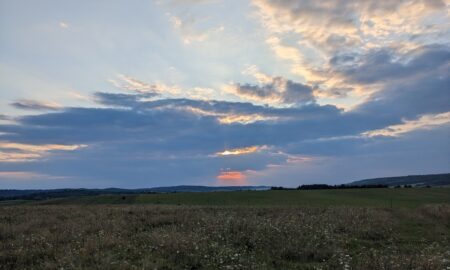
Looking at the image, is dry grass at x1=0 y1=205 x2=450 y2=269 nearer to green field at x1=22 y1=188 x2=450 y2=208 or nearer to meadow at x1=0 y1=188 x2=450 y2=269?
meadow at x1=0 y1=188 x2=450 y2=269

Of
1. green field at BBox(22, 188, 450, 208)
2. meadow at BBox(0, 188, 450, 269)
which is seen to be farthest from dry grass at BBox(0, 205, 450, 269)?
green field at BBox(22, 188, 450, 208)

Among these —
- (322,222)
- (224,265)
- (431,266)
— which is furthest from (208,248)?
(322,222)

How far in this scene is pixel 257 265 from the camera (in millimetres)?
12125

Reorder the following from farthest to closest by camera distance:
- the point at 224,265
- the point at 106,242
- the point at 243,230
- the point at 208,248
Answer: the point at 243,230, the point at 106,242, the point at 208,248, the point at 224,265

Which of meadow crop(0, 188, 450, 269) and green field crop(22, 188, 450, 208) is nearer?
meadow crop(0, 188, 450, 269)

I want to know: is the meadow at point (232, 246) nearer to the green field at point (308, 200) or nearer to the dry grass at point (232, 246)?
the dry grass at point (232, 246)

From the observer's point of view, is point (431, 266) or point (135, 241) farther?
point (135, 241)

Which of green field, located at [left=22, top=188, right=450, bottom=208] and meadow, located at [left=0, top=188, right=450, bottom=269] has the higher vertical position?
green field, located at [left=22, top=188, right=450, bottom=208]

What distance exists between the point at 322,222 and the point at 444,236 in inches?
225

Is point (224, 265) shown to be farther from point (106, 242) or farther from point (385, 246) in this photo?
point (385, 246)

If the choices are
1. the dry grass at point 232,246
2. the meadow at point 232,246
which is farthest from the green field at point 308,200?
the meadow at point 232,246

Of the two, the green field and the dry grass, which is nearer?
the dry grass

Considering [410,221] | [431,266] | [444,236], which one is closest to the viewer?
[431,266]

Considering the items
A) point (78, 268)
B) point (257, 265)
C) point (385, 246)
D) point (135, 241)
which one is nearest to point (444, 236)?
point (385, 246)
